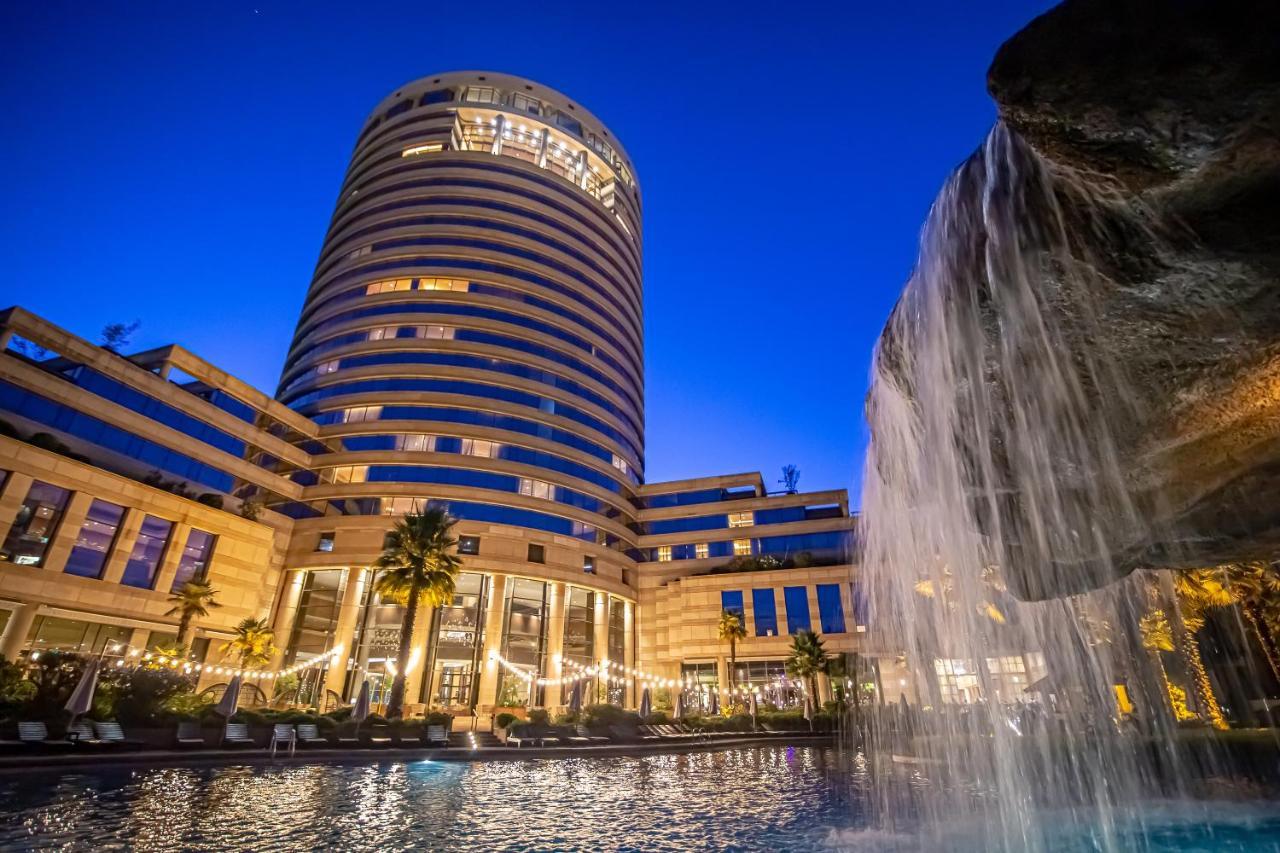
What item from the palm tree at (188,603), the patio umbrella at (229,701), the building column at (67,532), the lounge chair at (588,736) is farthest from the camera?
the palm tree at (188,603)

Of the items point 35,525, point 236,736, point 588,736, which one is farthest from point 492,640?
point 35,525

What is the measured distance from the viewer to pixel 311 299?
66625 mm

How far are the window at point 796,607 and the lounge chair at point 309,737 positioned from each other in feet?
137

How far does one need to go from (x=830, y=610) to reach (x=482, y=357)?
40.7 meters

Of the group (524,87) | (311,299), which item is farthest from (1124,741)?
(524,87)

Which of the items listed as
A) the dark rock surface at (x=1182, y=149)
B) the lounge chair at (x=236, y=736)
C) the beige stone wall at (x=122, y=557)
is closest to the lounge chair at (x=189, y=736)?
the lounge chair at (x=236, y=736)

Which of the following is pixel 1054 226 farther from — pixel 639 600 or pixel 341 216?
pixel 341 216

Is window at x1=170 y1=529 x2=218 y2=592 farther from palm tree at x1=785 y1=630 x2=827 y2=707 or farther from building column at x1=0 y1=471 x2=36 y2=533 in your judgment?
palm tree at x1=785 y1=630 x2=827 y2=707

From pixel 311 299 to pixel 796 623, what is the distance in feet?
203

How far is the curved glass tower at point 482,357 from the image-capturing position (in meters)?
51.3

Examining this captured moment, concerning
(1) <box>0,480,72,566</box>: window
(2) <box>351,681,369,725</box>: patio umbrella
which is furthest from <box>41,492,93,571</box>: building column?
(2) <box>351,681,369,725</box>: patio umbrella

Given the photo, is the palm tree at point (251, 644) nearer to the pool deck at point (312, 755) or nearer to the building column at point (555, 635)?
the pool deck at point (312, 755)

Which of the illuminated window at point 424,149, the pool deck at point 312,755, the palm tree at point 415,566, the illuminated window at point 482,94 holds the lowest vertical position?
the pool deck at point 312,755

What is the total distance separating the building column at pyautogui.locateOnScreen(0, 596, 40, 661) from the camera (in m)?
30.0
